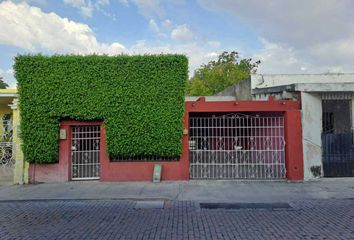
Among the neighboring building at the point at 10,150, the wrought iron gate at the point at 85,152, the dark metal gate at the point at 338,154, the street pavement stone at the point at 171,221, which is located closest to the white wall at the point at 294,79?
the dark metal gate at the point at 338,154

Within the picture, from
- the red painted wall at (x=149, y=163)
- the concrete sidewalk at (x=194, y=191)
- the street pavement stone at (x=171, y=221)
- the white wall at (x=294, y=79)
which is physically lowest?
the street pavement stone at (x=171, y=221)

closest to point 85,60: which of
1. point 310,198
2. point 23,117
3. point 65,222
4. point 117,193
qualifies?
point 23,117

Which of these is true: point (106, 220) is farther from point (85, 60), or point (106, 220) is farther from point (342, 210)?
point (85, 60)

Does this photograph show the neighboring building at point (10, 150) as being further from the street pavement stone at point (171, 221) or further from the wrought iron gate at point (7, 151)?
the street pavement stone at point (171, 221)

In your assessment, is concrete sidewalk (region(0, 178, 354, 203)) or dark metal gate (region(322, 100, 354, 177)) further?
dark metal gate (region(322, 100, 354, 177))

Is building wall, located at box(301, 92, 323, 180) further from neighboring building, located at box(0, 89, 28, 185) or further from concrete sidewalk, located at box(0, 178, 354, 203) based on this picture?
neighboring building, located at box(0, 89, 28, 185)

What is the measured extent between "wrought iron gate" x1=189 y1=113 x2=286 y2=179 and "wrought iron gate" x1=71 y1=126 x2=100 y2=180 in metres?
3.52

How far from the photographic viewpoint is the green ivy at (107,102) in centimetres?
1157

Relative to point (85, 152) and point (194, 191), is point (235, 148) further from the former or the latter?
point (85, 152)

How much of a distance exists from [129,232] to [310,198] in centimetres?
545

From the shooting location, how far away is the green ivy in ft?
38.0

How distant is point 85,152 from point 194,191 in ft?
14.9

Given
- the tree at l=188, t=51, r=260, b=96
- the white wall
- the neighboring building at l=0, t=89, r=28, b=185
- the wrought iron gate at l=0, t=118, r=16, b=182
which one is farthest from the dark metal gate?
Answer: the tree at l=188, t=51, r=260, b=96

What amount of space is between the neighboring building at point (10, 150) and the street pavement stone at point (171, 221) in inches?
116
